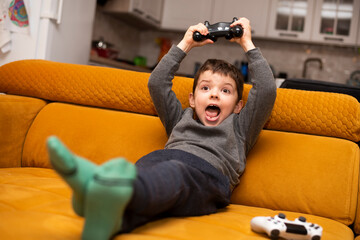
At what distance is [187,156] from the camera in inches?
44.3

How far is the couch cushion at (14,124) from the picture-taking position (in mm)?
1470

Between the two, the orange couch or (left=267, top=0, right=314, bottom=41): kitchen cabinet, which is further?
(left=267, top=0, right=314, bottom=41): kitchen cabinet

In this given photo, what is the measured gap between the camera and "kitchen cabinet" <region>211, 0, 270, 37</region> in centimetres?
399

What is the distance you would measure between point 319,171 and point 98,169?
0.87m

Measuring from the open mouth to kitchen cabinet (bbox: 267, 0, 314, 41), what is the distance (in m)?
2.88

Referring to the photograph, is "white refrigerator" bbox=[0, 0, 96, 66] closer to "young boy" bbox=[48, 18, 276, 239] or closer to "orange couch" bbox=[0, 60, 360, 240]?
"orange couch" bbox=[0, 60, 360, 240]

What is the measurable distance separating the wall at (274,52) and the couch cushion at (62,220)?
299 centimetres

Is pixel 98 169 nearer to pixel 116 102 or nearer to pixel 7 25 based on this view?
pixel 116 102

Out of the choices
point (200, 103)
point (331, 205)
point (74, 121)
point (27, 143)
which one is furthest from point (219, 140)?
point (27, 143)

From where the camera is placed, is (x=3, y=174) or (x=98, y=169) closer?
(x=98, y=169)

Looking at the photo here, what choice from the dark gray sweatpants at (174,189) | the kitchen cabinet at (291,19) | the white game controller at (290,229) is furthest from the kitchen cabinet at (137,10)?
the white game controller at (290,229)

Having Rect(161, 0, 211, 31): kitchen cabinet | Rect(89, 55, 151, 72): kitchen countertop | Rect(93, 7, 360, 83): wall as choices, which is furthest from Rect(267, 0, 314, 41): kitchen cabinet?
Rect(89, 55, 151, 72): kitchen countertop

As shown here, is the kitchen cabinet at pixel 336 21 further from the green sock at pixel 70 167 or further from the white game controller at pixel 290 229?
the green sock at pixel 70 167

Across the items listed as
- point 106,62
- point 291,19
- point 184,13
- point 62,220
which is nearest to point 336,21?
point 291,19
